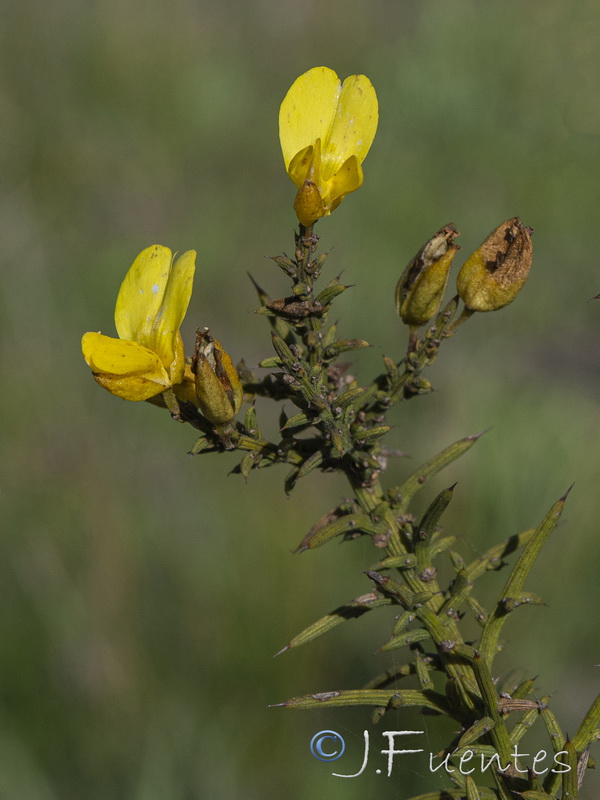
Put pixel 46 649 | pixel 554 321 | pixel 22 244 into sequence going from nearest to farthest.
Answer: pixel 46 649
pixel 22 244
pixel 554 321

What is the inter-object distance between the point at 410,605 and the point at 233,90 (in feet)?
12.3

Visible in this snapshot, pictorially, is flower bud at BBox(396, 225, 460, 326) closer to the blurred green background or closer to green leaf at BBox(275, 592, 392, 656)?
green leaf at BBox(275, 592, 392, 656)

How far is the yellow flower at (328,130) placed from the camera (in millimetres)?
824

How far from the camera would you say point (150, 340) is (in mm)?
853

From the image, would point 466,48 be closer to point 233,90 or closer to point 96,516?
point 233,90

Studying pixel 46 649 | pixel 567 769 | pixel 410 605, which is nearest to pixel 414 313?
pixel 410 605

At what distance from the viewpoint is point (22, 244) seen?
2676mm

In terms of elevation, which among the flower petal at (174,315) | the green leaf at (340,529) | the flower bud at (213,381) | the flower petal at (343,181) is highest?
the flower petal at (343,181)

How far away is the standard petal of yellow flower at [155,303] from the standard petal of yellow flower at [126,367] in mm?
18

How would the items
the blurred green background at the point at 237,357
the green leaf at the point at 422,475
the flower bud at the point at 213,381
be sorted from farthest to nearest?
1. the blurred green background at the point at 237,357
2. the green leaf at the point at 422,475
3. the flower bud at the point at 213,381

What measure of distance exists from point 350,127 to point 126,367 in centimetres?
38

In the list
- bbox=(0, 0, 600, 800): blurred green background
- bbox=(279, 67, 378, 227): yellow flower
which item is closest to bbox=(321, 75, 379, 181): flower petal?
bbox=(279, 67, 378, 227): yellow flower

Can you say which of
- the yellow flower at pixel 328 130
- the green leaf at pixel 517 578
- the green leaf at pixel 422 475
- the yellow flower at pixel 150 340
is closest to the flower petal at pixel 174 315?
the yellow flower at pixel 150 340

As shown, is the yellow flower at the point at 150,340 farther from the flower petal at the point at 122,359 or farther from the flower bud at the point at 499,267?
the flower bud at the point at 499,267
